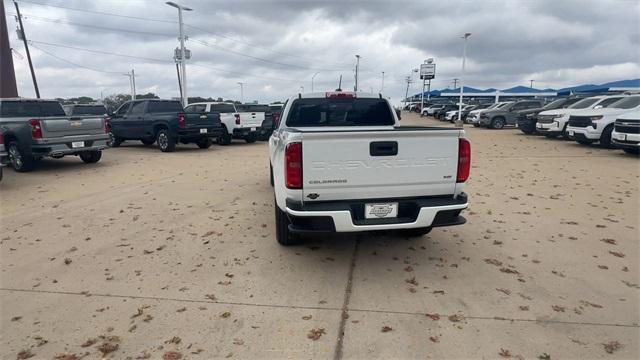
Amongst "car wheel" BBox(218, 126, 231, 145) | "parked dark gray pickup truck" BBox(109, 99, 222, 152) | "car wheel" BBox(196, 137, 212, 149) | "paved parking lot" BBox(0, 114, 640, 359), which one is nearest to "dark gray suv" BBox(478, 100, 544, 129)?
"car wheel" BBox(218, 126, 231, 145)

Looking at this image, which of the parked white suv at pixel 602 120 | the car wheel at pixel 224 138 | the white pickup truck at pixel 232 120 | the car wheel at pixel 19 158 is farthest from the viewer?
the car wheel at pixel 224 138

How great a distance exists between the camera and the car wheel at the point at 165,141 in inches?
566

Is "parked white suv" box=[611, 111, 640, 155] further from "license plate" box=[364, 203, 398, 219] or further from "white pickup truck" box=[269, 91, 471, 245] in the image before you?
"license plate" box=[364, 203, 398, 219]

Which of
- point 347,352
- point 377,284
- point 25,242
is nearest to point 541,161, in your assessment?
point 377,284

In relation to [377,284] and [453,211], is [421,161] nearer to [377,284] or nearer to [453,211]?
[453,211]

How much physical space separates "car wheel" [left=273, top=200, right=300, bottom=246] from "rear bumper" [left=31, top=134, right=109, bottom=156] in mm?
7775

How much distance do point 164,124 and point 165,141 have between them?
23.6 inches

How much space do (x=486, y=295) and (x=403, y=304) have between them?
0.79 m

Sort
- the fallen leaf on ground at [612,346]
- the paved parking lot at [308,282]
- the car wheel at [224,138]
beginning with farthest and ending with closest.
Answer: the car wheel at [224,138] < the paved parking lot at [308,282] < the fallen leaf on ground at [612,346]

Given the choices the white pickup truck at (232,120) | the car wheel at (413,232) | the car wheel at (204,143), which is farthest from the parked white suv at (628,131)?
the car wheel at (204,143)

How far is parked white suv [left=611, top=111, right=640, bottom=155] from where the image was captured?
1107 cm

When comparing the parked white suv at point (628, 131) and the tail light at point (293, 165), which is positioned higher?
the tail light at point (293, 165)

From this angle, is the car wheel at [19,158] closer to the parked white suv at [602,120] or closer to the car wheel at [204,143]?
the car wheel at [204,143]

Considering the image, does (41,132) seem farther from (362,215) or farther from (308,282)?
(362,215)
